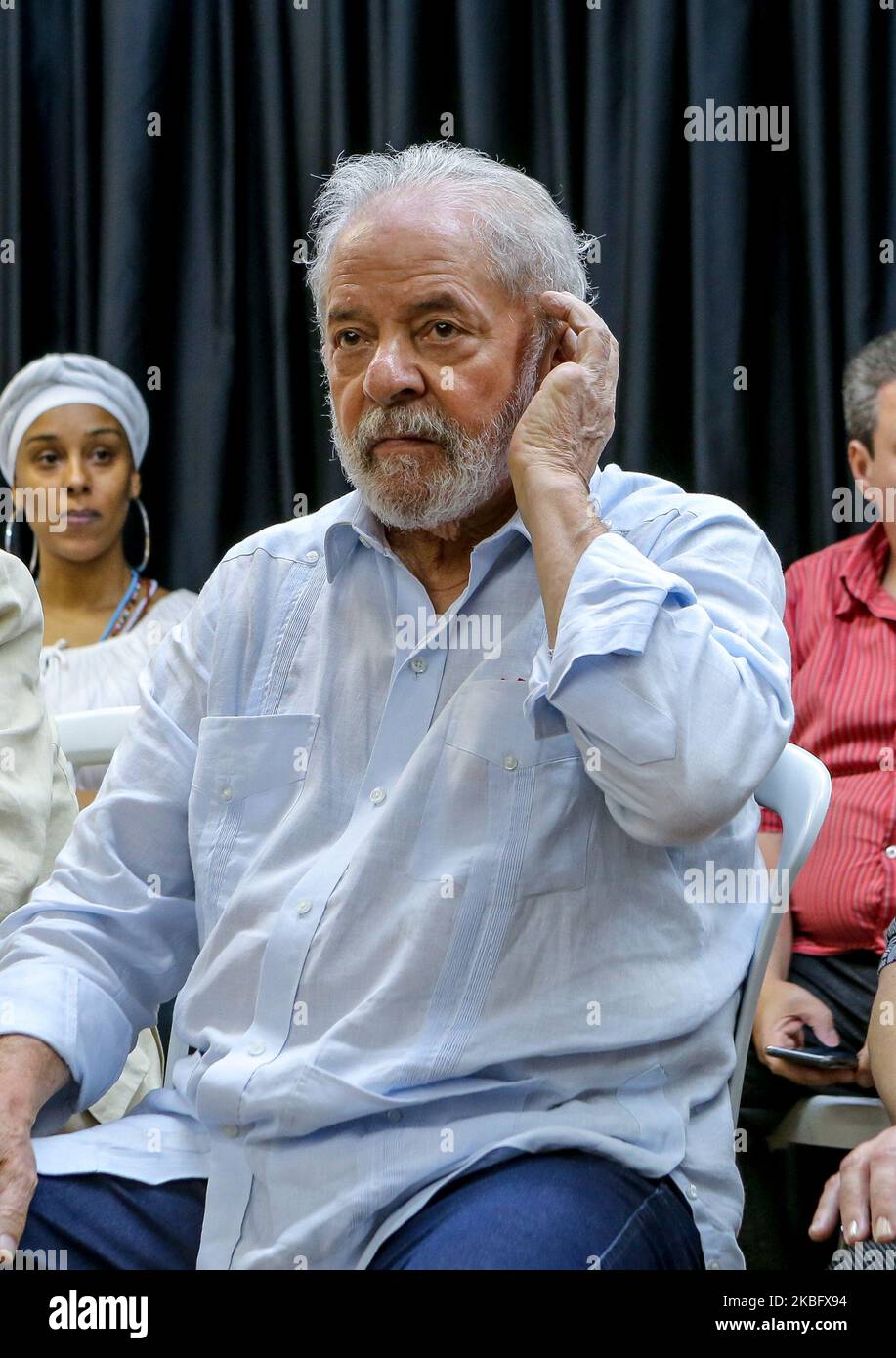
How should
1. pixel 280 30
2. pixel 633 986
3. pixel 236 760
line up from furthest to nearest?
pixel 280 30
pixel 236 760
pixel 633 986

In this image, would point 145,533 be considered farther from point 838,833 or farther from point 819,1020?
point 819,1020

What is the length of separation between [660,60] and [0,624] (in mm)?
1556

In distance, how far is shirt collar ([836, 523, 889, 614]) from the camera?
7.34 ft

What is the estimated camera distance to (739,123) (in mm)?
2580

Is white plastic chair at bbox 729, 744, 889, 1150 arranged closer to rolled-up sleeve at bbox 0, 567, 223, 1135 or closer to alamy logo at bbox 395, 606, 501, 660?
alamy logo at bbox 395, 606, 501, 660

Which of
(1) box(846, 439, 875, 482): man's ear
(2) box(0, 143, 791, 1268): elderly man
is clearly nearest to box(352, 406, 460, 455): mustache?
(2) box(0, 143, 791, 1268): elderly man

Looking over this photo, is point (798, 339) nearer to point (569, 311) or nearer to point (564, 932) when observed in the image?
point (569, 311)

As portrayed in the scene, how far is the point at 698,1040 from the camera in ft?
4.11

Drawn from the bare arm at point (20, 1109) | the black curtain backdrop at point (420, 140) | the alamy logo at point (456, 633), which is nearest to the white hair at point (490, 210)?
the alamy logo at point (456, 633)

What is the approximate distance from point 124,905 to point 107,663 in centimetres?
148

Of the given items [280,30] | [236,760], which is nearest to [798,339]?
[280,30]

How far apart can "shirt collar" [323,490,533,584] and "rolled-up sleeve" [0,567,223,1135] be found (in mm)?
124

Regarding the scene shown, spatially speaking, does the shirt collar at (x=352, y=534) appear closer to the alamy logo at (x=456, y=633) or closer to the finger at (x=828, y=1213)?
the alamy logo at (x=456, y=633)

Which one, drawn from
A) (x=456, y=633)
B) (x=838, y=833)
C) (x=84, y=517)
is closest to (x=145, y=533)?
(x=84, y=517)
